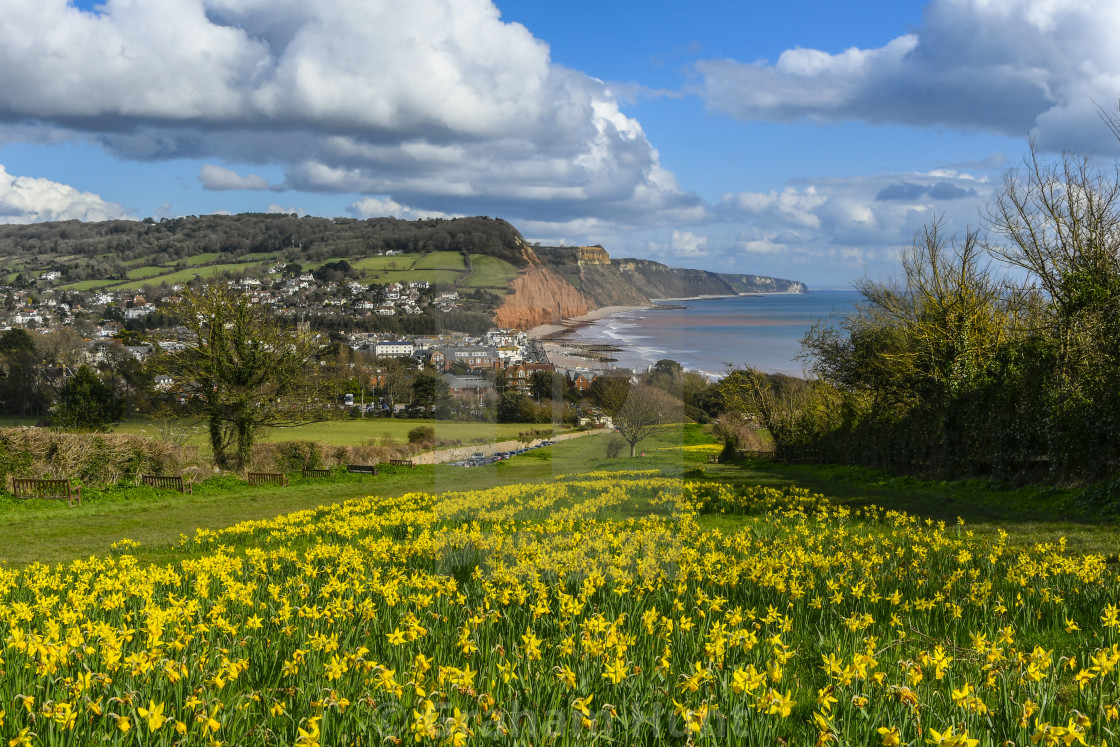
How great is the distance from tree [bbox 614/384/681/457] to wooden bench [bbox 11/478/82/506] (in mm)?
16607

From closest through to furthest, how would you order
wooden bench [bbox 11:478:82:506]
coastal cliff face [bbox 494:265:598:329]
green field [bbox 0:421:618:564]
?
1. coastal cliff face [bbox 494:265:598:329]
2. green field [bbox 0:421:618:564]
3. wooden bench [bbox 11:478:82:506]

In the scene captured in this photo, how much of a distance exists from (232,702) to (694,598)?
305cm

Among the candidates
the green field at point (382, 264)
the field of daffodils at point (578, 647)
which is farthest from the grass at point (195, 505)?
the green field at point (382, 264)

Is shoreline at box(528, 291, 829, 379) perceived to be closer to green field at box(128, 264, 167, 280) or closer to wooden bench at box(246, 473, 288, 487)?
wooden bench at box(246, 473, 288, 487)

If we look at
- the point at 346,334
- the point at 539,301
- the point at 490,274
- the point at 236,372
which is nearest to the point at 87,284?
the point at 346,334

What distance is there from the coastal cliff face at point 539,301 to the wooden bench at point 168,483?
55.5 feet

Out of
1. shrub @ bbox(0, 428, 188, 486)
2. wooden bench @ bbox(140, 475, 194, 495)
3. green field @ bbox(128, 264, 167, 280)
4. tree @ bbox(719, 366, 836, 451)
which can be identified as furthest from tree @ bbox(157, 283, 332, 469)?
green field @ bbox(128, 264, 167, 280)

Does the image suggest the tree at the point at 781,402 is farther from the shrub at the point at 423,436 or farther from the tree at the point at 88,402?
the tree at the point at 88,402

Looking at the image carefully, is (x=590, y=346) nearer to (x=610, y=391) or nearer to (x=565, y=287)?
(x=610, y=391)

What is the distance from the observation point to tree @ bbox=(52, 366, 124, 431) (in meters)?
43.8

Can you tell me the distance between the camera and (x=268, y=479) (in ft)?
79.7

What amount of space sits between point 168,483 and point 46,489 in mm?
3219

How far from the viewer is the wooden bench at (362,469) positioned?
1032 inches

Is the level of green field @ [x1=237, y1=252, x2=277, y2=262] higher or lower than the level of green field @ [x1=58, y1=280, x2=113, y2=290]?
higher
